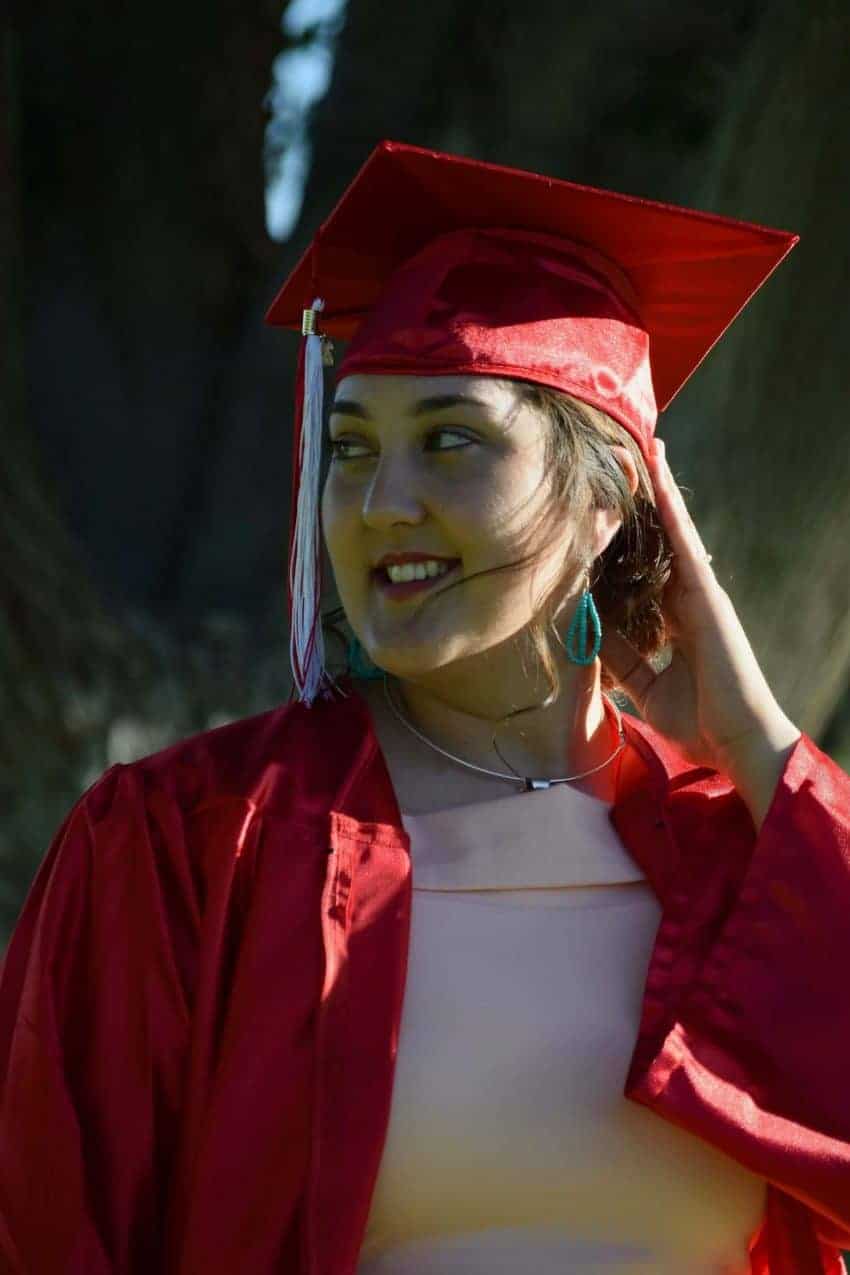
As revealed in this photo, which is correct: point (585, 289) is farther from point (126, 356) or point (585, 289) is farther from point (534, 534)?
point (126, 356)

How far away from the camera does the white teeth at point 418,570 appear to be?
5.81 ft

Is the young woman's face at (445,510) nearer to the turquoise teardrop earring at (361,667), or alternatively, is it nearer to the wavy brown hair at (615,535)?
the wavy brown hair at (615,535)

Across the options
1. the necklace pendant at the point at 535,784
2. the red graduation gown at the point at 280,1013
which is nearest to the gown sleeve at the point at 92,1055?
the red graduation gown at the point at 280,1013

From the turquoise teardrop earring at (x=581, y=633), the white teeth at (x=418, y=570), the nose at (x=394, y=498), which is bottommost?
the turquoise teardrop earring at (x=581, y=633)

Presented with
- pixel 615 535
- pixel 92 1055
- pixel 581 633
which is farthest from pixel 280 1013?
pixel 615 535

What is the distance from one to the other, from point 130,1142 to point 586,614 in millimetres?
773

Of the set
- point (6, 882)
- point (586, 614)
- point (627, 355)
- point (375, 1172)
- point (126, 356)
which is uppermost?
point (126, 356)

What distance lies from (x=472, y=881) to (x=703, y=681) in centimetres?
40

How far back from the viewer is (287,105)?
320 centimetres

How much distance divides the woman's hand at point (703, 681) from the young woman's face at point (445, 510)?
0.27m

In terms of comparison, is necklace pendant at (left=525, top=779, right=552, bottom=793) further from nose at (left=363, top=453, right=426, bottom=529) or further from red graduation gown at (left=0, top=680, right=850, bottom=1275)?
nose at (left=363, top=453, right=426, bottom=529)

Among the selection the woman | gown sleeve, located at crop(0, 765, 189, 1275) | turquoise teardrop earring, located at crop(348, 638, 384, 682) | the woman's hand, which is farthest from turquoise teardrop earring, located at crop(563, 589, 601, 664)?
gown sleeve, located at crop(0, 765, 189, 1275)

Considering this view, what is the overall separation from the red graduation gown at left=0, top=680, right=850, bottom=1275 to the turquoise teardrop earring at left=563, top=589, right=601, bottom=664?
0.78 feet

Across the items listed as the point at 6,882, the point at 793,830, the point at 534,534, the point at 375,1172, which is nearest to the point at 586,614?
the point at 534,534
